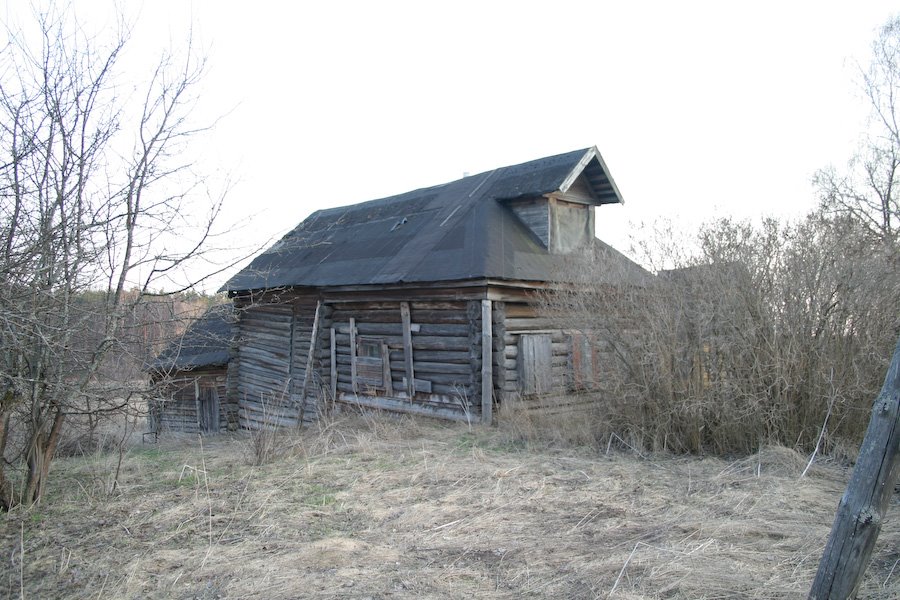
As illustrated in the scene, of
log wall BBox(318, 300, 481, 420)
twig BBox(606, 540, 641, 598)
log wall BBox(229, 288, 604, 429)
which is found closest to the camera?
twig BBox(606, 540, 641, 598)

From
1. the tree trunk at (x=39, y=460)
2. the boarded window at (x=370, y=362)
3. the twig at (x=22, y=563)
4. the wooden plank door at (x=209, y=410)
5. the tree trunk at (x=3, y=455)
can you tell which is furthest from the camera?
the wooden plank door at (x=209, y=410)

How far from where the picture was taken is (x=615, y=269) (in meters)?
8.38

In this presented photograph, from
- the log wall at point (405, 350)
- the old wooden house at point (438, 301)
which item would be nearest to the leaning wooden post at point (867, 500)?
the old wooden house at point (438, 301)

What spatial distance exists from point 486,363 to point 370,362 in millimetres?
3093

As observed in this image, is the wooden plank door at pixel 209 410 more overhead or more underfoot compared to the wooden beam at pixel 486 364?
more underfoot

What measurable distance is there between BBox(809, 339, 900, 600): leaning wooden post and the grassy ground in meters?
0.54

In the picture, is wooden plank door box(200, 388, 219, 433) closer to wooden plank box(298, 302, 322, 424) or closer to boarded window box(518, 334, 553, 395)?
wooden plank box(298, 302, 322, 424)

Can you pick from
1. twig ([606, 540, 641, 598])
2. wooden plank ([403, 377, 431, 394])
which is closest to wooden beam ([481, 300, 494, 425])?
wooden plank ([403, 377, 431, 394])

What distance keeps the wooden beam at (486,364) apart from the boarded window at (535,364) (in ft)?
2.06

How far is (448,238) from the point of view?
12.9 metres

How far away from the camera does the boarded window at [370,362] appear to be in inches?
512

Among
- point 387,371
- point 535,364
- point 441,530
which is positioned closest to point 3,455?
point 441,530

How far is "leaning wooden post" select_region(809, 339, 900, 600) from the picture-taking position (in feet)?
9.96

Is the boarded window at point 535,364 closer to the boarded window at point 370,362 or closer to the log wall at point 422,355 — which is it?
the log wall at point 422,355
